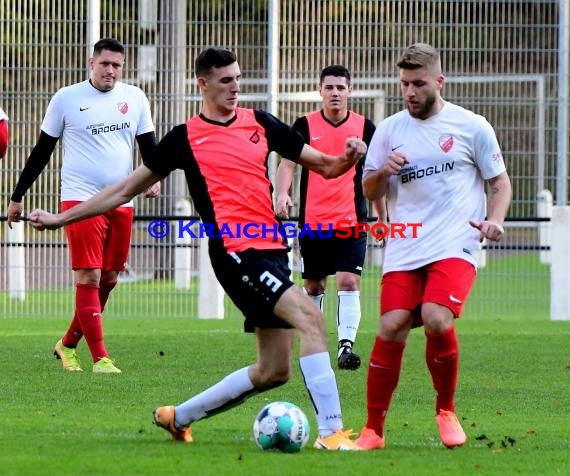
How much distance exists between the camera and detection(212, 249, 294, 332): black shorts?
793 cm

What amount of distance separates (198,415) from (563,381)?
4143 millimetres

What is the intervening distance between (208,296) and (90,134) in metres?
6.12

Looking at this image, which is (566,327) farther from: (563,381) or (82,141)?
(82,141)

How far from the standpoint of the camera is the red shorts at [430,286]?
8.15m

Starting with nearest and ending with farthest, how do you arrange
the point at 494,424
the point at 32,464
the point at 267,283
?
the point at 32,464 → the point at 267,283 → the point at 494,424

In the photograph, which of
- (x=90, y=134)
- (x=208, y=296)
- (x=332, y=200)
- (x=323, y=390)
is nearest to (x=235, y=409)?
(x=323, y=390)

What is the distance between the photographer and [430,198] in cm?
836

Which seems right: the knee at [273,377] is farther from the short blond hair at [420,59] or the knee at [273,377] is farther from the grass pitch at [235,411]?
the short blond hair at [420,59]

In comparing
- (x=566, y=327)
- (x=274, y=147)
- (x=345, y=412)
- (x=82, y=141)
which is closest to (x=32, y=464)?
(x=274, y=147)

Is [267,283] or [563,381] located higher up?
[267,283]

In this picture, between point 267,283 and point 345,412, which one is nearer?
point 267,283

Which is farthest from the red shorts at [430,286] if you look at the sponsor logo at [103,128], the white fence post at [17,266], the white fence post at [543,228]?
the white fence post at [17,266]

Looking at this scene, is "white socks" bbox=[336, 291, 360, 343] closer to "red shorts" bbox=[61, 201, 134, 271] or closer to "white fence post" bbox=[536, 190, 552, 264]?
"red shorts" bbox=[61, 201, 134, 271]

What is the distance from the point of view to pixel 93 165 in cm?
1193
